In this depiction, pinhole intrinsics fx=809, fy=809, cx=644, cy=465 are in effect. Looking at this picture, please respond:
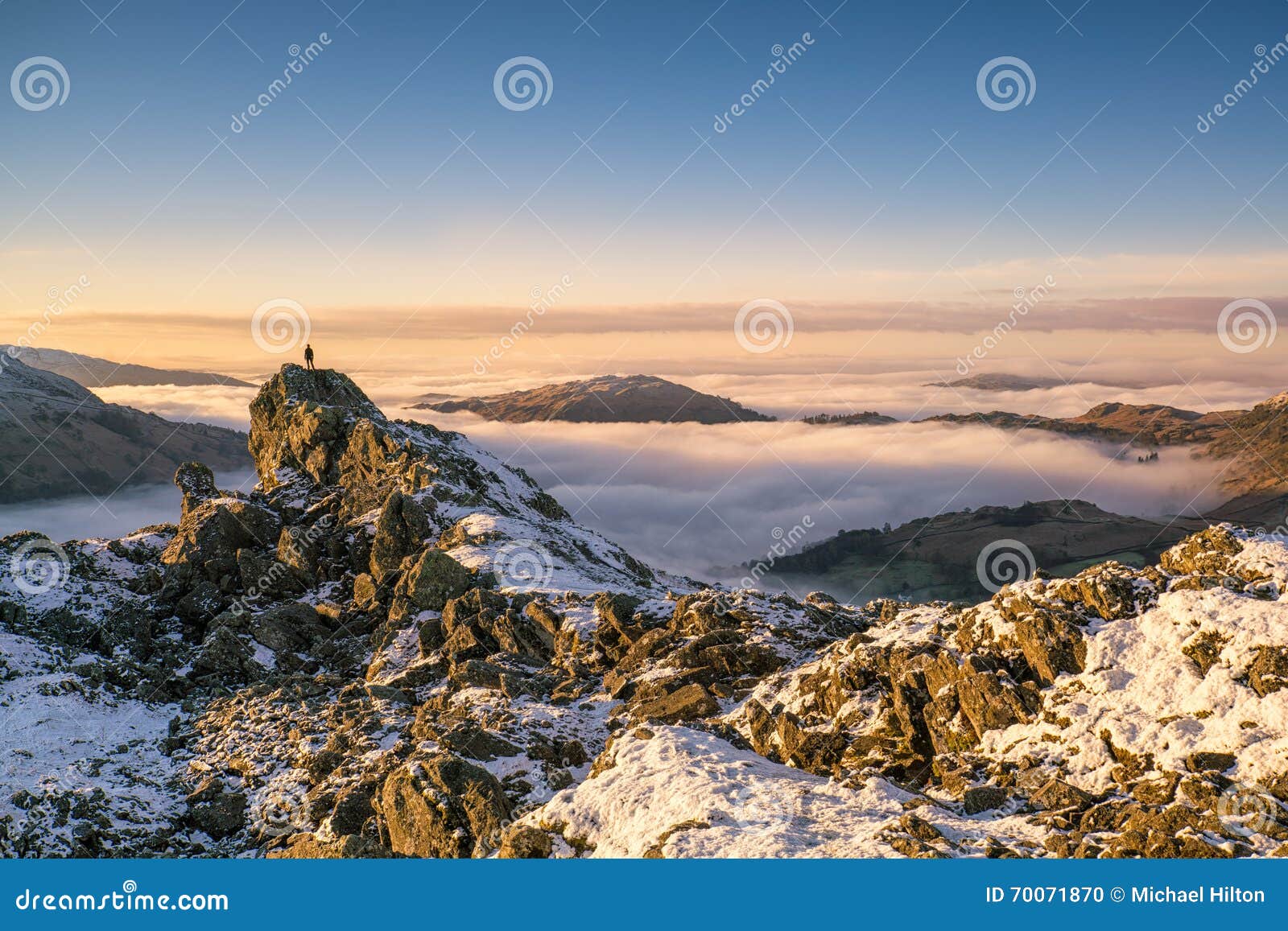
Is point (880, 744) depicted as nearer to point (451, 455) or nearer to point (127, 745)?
point (127, 745)

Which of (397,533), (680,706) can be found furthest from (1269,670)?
(397,533)

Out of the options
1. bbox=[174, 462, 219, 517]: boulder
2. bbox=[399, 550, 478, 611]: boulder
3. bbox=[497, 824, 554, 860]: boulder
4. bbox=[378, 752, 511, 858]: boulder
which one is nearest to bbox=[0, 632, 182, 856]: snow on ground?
bbox=[378, 752, 511, 858]: boulder

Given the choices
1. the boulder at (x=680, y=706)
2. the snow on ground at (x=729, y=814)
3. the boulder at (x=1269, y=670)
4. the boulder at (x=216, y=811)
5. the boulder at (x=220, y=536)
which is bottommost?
the boulder at (x=216, y=811)

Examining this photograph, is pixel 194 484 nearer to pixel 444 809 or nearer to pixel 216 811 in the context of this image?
pixel 216 811

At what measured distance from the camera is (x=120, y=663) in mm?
55969

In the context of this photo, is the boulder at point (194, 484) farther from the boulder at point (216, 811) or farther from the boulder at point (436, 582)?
the boulder at point (216, 811)

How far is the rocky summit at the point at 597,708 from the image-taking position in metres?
25.6

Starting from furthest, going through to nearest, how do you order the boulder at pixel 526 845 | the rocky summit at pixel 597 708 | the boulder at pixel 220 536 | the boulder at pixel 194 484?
1. the boulder at pixel 194 484
2. the boulder at pixel 220 536
3. the boulder at pixel 526 845
4. the rocky summit at pixel 597 708

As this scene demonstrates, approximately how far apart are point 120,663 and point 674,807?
156 ft

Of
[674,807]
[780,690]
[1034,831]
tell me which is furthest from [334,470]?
[1034,831]

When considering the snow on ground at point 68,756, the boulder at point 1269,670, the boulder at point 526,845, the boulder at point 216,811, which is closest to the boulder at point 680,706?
the boulder at point 526,845

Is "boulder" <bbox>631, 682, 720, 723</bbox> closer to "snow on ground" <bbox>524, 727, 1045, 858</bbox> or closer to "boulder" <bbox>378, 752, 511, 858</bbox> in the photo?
"snow on ground" <bbox>524, 727, 1045, 858</bbox>

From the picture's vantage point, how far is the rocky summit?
2564 centimetres

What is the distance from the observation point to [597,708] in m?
40.1
